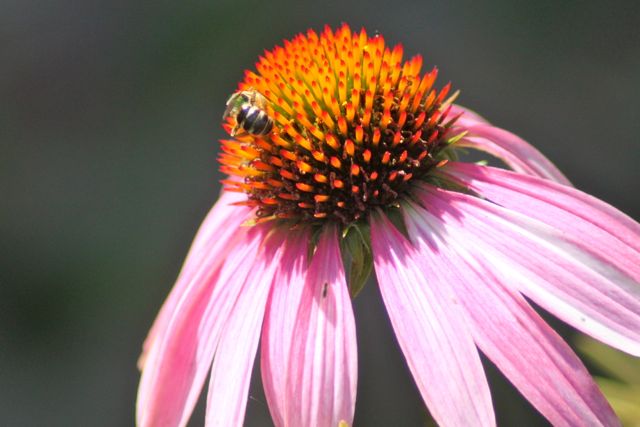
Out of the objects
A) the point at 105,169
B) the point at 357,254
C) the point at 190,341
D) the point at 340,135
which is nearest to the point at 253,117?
the point at 340,135

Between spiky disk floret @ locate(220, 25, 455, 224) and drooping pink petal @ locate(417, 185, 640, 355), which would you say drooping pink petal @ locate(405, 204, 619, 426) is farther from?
spiky disk floret @ locate(220, 25, 455, 224)

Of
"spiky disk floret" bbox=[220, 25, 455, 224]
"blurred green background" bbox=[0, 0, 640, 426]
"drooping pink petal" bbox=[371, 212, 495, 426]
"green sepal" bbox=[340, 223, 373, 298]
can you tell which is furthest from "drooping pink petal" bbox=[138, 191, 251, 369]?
"blurred green background" bbox=[0, 0, 640, 426]

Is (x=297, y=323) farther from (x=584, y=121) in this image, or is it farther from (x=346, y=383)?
(x=584, y=121)

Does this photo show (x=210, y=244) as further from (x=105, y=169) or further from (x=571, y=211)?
(x=105, y=169)

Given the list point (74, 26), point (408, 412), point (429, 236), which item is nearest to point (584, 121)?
point (408, 412)

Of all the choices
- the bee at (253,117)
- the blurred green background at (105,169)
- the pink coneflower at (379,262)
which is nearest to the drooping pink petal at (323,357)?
the pink coneflower at (379,262)
